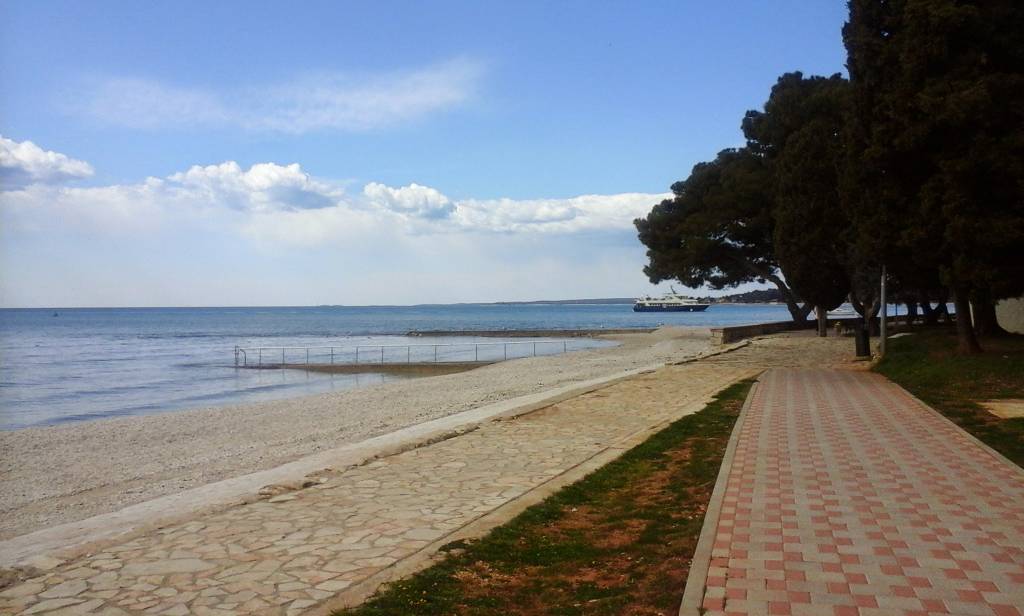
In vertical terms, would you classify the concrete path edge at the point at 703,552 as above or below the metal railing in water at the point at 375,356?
above

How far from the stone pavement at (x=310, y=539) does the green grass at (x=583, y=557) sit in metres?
0.37

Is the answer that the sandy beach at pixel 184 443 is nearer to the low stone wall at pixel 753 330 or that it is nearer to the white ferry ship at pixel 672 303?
the low stone wall at pixel 753 330

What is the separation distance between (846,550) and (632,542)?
1.40m

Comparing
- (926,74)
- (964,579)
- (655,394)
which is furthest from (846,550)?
(926,74)

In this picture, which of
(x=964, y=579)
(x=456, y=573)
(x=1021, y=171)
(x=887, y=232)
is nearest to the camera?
(x=964, y=579)

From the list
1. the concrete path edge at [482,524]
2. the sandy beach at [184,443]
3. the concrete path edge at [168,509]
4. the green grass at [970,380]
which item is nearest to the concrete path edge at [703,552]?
the concrete path edge at [482,524]

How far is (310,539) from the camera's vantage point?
5715 millimetres

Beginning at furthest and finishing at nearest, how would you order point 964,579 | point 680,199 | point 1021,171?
1. point 680,199
2. point 1021,171
3. point 964,579

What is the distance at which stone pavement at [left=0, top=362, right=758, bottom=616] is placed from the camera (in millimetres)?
4539

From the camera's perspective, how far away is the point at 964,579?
4.45 meters

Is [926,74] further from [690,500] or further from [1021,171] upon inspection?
[690,500]

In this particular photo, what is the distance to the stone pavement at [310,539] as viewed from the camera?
454cm

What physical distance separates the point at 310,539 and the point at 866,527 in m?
3.98

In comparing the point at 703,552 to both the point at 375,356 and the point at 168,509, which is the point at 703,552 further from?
the point at 375,356
